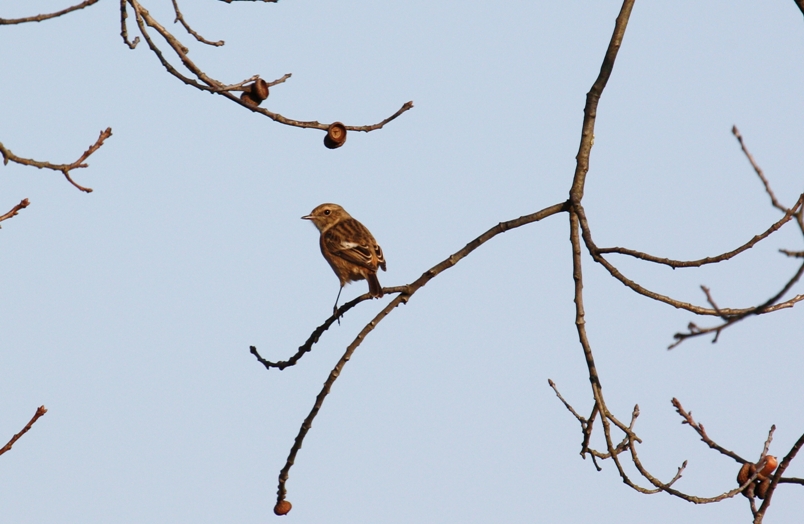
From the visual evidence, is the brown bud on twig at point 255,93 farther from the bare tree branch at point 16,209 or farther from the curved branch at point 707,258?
the curved branch at point 707,258

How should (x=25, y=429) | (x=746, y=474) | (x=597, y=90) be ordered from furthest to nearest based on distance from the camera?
1. (x=597, y=90)
2. (x=746, y=474)
3. (x=25, y=429)

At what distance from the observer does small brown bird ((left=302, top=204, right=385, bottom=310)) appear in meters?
9.79

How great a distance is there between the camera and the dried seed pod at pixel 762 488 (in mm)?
5555

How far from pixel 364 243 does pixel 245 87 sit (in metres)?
4.71

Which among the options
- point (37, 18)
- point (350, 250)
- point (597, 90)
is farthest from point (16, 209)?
point (350, 250)

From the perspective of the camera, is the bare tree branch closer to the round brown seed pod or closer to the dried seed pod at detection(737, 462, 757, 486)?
the round brown seed pod

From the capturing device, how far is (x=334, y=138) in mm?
5883

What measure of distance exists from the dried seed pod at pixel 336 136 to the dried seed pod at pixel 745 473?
3.11m

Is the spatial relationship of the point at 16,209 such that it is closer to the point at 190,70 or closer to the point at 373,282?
the point at 190,70

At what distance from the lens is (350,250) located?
1014 cm

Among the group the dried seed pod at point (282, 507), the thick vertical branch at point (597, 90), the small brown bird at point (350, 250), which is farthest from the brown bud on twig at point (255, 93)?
the small brown bird at point (350, 250)

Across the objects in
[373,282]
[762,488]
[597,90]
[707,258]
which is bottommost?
[762,488]

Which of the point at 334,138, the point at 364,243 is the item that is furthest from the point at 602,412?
the point at 364,243

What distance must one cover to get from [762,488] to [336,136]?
3.29m
